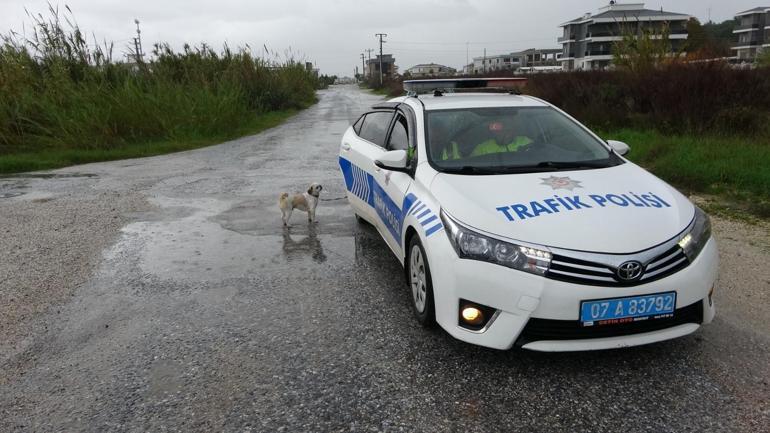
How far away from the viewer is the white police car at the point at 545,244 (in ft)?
9.62

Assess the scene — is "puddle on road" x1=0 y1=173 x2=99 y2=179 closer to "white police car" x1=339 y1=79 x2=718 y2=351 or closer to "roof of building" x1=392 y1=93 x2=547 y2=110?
"roof of building" x1=392 y1=93 x2=547 y2=110

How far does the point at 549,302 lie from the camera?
290 centimetres

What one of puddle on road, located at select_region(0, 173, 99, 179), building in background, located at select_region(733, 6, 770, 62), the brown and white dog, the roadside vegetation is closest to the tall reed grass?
the roadside vegetation

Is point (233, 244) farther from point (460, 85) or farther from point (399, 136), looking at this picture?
point (460, 85)

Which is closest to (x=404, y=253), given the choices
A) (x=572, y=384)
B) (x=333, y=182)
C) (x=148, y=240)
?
(x=572, y=384)

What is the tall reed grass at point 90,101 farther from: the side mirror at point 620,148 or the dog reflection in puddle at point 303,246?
the side mirror at point 620,148

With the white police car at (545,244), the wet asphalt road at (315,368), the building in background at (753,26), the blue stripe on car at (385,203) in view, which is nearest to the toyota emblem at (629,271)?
the white police car at (545,244)

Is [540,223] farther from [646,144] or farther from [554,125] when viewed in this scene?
[646,144]

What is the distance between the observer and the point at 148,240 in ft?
20.3

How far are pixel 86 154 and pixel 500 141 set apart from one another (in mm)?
11923

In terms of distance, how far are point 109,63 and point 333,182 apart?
35.8ft

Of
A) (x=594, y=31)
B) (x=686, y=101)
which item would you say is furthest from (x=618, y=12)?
(x=686, y=101)

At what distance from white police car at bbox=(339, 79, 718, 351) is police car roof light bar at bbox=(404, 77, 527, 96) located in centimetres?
163

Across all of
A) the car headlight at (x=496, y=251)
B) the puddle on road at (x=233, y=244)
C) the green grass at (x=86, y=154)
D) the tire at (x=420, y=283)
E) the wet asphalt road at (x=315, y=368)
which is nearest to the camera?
the wet asphalt road at (x=315, y=368)
